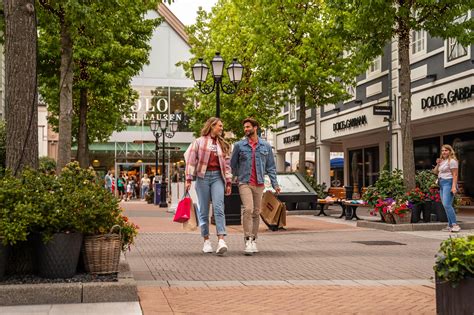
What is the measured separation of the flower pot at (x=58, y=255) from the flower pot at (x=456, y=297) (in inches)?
122

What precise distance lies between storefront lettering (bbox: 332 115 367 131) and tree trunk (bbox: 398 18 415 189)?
42.0 feet

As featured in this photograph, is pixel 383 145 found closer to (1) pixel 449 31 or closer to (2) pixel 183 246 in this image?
(1) pixel 449 31

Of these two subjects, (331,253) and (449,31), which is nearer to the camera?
(331,253)

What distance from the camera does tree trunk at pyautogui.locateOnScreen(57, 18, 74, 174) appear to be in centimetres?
1712

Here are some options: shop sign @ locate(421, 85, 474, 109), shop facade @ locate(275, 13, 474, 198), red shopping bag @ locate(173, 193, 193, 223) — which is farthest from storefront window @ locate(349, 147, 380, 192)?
red shopping bag @ locate(173, 193, 193, 223)

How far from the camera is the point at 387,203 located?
1488 centimetres

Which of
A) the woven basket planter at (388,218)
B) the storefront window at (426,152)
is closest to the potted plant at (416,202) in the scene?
the woven basket planter at (388,218)

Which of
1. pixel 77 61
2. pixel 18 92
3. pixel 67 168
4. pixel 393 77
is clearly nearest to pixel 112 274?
pixel 67 168

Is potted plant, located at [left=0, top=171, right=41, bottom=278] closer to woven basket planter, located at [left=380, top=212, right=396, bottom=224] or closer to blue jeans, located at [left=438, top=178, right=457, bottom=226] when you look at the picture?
blue jeans, located at [left=438, top=178, right=457, bottom=226]

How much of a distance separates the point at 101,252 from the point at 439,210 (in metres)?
10.3

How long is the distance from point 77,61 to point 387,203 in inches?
542

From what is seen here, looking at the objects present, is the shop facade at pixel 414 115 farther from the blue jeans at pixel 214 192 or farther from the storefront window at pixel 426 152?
the blue jeans at pixel 214 192

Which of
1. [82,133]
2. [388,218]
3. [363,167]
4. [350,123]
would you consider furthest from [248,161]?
[363,167]

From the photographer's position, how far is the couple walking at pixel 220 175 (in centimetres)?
930
